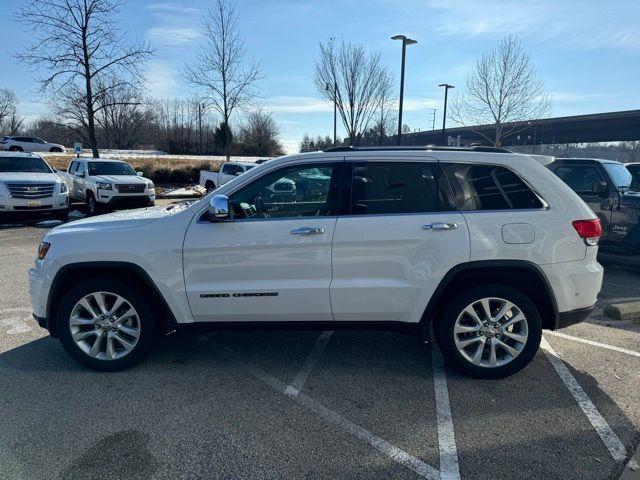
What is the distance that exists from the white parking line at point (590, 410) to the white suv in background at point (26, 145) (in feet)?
131

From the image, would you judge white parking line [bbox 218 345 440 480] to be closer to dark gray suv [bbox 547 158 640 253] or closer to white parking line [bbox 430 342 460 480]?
white parking line [bbox 430 342 460 480]

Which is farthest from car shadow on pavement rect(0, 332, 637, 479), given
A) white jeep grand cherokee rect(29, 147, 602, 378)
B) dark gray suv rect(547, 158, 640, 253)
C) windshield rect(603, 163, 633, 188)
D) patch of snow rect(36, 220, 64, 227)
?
patch of snow rect(36, 220, 64, 227)

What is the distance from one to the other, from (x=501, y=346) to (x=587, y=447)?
987mm

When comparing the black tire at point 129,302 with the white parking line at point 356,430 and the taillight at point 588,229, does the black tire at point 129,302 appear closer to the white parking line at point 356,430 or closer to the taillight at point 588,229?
the white parking line at point 356,430

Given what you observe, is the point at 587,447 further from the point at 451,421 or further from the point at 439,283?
the point at 439,283

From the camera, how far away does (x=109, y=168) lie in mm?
15086

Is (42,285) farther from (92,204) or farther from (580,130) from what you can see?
(580,130)

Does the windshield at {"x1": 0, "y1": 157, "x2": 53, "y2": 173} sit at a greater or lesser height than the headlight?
greater

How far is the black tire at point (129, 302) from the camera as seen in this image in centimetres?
383

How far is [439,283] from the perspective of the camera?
3654mm

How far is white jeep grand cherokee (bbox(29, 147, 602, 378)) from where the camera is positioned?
12.0 ft

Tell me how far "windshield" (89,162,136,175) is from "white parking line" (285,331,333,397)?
1260 cm

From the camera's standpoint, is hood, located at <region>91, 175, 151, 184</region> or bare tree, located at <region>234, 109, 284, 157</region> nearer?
→ hood, located at <region>91, 175, 151, 184</region>

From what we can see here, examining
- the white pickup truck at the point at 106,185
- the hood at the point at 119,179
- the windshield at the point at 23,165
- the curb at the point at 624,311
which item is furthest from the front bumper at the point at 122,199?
the curb at the point at 624,311
